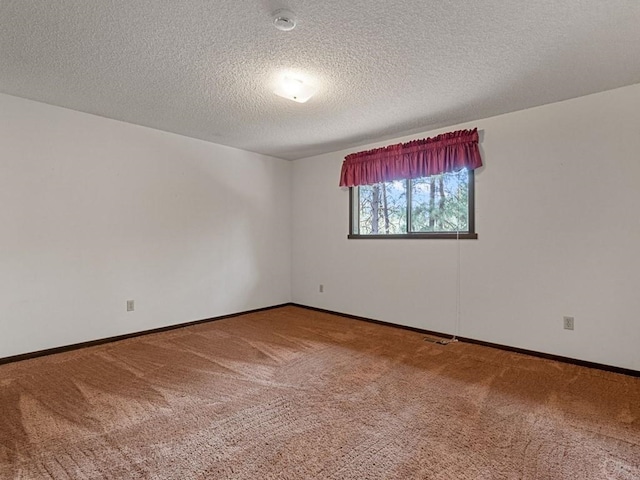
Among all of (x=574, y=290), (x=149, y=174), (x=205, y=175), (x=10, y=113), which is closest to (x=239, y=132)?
(x=205, y=175)

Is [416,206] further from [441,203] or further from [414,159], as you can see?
→ [414,159]

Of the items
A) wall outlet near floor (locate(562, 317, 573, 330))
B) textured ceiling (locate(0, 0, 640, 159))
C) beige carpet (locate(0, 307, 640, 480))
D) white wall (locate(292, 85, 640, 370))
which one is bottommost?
beige carpet (locate(0, 307, 640, 480))

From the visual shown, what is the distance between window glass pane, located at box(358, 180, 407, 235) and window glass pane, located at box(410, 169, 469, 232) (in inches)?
6.1

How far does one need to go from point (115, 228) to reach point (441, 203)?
3677mm

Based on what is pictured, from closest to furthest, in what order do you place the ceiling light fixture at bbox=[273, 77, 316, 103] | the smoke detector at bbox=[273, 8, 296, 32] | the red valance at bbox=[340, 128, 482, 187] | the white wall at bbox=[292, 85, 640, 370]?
the smoke detector at bbox=[273, 8, 296, 32], the ceiling light fixture at bbox=[273, 77, 316, 103], the white wall at bbox=[292, 85, 640, 370], the red valance at bbox=[340, 128, 482, 187]

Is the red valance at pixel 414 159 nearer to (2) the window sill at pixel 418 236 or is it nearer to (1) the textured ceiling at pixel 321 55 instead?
(1) the textured ceiling at pixel 321 55

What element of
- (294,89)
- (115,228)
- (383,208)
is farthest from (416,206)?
(115,228)

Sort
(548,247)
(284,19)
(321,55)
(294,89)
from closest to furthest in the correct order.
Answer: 1. (284,19)
2. (321,55)
3. (294,89)
4. (548,247)

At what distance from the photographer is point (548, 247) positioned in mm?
3117

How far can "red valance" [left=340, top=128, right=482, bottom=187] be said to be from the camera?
356 centimetres

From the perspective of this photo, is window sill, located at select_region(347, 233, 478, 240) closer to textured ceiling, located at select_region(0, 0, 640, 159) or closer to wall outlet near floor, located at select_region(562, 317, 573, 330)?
wall outlet near floor, located at select_region(562, 317, 573, 330)

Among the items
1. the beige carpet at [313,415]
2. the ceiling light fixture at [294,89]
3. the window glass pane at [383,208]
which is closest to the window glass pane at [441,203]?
the window glass pane at [383,208]

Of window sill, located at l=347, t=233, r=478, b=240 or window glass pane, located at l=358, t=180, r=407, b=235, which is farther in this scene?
window glass pane, located at l=358, t=180, r=407, b=235

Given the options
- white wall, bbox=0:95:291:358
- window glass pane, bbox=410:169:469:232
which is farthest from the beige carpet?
window glass pane, bbox=410:169:469:232
